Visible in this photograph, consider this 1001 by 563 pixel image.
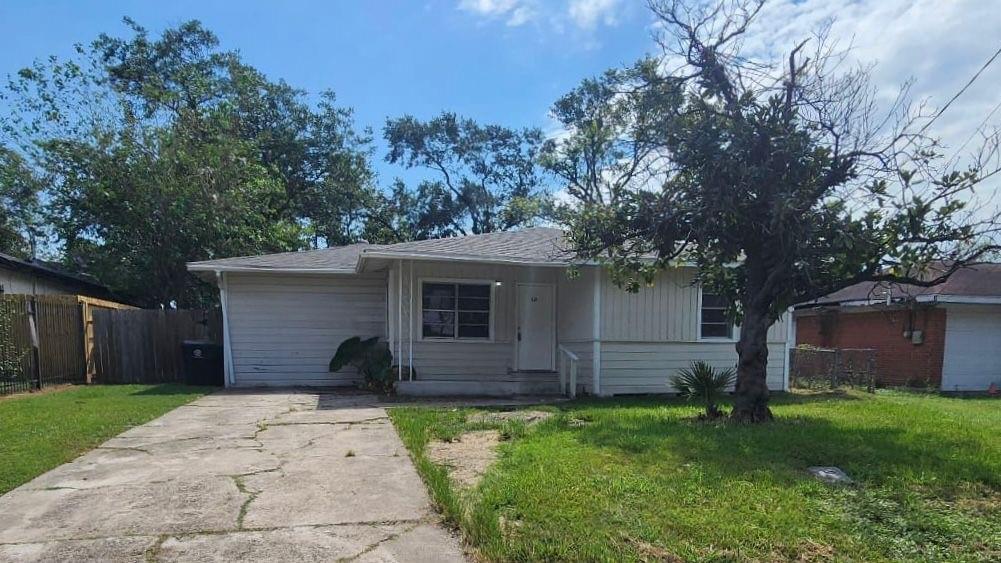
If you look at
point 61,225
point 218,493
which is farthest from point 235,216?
point 218,493

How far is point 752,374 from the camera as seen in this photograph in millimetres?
7500

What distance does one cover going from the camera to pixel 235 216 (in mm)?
17750

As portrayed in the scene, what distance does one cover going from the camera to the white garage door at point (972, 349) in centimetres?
1495

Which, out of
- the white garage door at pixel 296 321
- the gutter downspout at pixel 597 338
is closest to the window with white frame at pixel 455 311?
the white garage door at pixel 296 321

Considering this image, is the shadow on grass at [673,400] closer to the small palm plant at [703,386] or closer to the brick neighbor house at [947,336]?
the small palm plant at [703,386]

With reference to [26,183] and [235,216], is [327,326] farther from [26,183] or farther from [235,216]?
[26,183]

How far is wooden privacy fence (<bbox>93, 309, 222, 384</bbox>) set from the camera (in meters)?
12.7

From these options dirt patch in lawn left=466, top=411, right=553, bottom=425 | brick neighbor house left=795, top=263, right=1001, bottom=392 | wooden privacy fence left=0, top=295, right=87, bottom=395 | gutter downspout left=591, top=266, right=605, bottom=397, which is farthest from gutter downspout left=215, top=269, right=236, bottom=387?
brick neighbor house left=795, top=263, right=1001, bottom=392

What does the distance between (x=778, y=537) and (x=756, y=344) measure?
4.33 m

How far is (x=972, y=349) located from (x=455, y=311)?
1288 centimetres

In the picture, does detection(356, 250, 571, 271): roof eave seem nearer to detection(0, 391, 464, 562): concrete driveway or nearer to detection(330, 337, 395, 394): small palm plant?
detection(330, 337, 395, 394): small palm plant

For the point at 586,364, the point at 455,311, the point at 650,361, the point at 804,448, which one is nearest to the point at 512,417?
the point at 586,364

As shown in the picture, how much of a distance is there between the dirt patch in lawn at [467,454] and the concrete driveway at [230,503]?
1.19 feet

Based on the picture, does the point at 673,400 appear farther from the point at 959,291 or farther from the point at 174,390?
the point at 959,291
